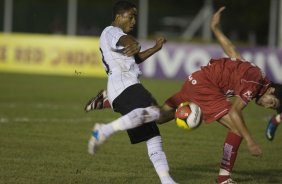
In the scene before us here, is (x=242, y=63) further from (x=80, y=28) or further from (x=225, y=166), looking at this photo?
(x=80, y=28)

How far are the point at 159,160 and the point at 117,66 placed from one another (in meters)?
1.23

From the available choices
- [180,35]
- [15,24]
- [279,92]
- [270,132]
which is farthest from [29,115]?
[180,35]

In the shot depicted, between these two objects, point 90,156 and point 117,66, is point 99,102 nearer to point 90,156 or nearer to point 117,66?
point 117,66

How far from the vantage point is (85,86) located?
2719 cm

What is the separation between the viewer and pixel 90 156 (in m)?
12.1

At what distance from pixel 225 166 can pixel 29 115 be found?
8.22 m

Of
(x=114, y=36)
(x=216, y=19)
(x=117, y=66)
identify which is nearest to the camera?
(x=114, y=36)

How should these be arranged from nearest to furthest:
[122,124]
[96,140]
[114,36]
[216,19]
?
[96,140] < [122,124] < [114,36] < [216,19]

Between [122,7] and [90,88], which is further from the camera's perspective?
[90,88]

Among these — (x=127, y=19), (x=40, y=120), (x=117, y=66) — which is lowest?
(x=40, y=120)

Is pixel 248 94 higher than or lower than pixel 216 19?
lower

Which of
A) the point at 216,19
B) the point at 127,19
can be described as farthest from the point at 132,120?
the point at 216,19

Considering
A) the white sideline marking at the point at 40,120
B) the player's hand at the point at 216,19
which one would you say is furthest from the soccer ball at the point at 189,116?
the white sideline marking at the point at 40,120

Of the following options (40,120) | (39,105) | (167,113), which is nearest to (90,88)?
(39,105)
